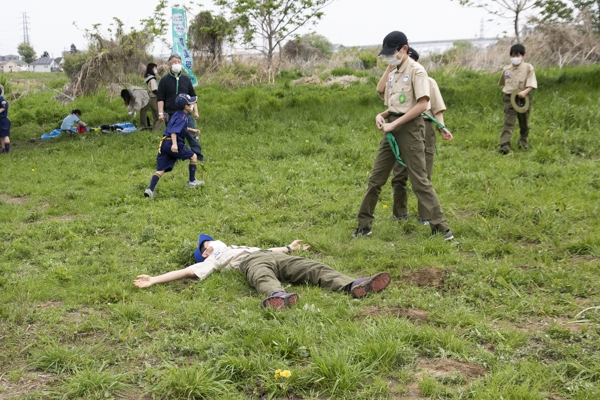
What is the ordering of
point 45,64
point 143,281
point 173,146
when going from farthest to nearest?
point 45,64, point 173,146, point 143,281

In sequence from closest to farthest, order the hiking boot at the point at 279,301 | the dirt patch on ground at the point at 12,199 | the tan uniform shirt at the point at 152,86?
1. the hiking boot at the point at 279,301
2. the dirt patch on ground at the point at 12,199
3. the tan uniform shirt at the point at 152,86

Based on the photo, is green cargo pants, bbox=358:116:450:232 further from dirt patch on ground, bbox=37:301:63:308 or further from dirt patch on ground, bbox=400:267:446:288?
dirt patch on ground, bbox=37:301:63:308

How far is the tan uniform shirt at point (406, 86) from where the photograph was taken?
226 inches

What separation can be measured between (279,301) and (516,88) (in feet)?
23.7

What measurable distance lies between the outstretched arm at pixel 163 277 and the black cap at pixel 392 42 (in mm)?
2974

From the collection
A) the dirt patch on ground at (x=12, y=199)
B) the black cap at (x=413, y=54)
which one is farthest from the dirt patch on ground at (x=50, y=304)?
the black cap at (x=413, y=54)

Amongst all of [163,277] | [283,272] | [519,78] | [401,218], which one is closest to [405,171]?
[401,218]

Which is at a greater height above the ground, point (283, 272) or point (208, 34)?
point (208, 34)

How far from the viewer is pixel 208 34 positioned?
18.9 meters

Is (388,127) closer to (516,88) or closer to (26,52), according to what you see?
(516,88)

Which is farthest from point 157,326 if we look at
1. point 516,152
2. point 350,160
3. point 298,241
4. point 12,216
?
point 516,152

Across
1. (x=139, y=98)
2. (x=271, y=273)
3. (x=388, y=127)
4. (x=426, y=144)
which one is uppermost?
(x=139, y=98)

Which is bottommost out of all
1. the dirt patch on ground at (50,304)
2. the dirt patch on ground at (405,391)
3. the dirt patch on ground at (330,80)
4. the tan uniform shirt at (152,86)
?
the dirt patch on ground at (50,304)

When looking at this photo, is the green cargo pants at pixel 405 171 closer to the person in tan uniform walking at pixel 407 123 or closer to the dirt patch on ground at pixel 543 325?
the person in tan uniform walking at pixel 407 123
